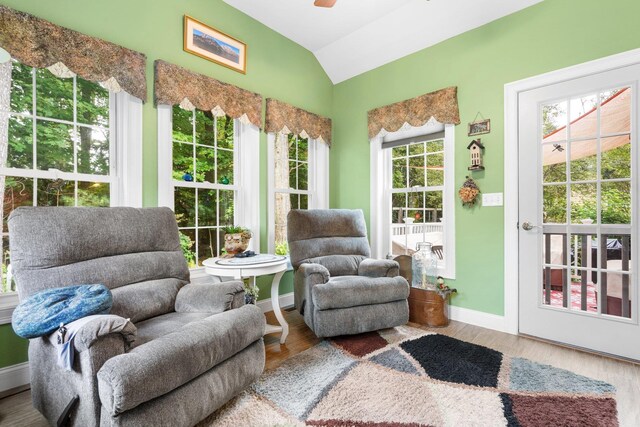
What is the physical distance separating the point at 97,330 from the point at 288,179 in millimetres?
2681

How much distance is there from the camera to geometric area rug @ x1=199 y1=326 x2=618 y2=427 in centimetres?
158

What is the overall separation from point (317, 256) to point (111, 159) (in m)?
1.89

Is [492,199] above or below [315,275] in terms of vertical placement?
above

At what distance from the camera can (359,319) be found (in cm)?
246

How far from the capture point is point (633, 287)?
2.22 m

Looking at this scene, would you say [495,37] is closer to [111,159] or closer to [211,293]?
[211,293]

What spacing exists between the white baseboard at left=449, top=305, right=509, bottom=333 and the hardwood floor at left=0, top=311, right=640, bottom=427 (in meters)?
0.07

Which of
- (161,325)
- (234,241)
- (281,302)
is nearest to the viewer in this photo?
(161,325)

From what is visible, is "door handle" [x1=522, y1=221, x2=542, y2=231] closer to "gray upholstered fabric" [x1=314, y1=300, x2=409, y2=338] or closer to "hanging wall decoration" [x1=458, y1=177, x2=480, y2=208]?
"hanging wall decoration" [x1=458, y1=177, x2=480, y2=208]

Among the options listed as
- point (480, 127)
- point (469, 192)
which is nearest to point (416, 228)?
point (469, 192)

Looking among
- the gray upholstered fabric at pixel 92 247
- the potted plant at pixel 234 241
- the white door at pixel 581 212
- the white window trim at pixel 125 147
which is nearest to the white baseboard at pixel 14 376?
the gray upholstered fabric at pixel 92 247

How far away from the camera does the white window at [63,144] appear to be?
6.60ft

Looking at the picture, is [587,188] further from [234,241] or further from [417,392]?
[234,241]

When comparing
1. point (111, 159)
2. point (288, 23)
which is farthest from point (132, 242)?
point (288, 23)
